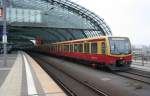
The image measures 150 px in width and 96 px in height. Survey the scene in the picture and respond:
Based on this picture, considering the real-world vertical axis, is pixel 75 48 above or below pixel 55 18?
below

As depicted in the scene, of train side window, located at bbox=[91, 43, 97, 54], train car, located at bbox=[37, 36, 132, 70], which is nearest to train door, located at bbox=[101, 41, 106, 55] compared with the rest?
train car, located at bbox=[37, 36, 132, 70]

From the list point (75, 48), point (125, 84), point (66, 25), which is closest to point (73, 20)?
point (66, 25)

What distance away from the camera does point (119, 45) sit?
22516 mm

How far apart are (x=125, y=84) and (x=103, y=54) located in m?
7.37

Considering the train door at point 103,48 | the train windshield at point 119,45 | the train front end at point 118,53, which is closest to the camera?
the train front end at point 118,53

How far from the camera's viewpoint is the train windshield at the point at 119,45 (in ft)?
72.6

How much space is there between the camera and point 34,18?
7294cm

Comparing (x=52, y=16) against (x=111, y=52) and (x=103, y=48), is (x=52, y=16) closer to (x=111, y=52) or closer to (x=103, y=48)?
(x=103, y=48)

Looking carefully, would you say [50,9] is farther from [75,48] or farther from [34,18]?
[75,48]

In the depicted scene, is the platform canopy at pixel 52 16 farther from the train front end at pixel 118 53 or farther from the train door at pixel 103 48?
the train front end at pixel 118 53

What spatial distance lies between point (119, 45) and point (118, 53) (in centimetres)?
72

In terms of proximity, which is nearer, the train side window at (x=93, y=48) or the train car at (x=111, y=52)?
the train car at (x=111, y=52)

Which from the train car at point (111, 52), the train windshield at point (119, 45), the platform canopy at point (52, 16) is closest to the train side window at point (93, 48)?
the train car at point (111, 52)

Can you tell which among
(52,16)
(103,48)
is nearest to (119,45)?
(103,48)
